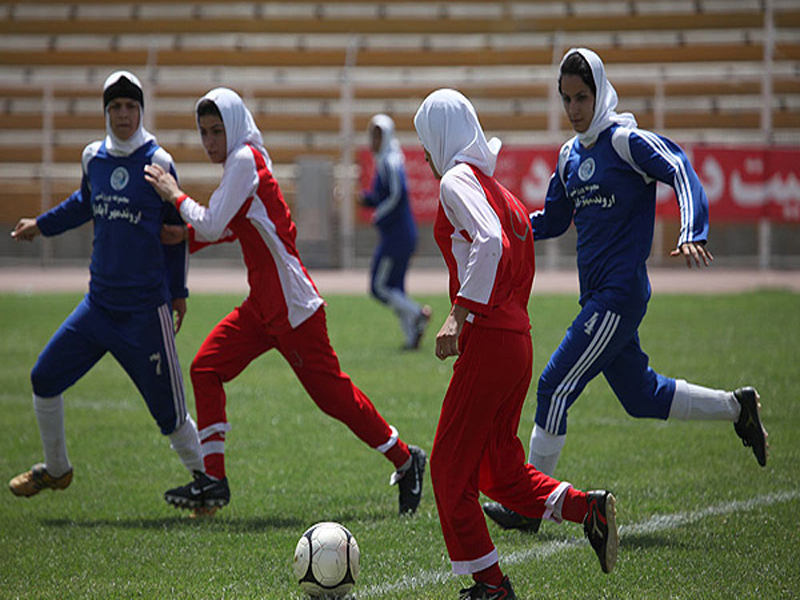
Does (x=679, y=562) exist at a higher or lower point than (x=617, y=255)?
lower

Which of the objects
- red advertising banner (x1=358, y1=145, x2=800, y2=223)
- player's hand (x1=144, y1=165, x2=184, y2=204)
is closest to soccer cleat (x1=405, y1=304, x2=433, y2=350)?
player's hand (x1=144, y1=165, x2=184, y2=204)

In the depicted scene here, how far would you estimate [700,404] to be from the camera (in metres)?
5.86

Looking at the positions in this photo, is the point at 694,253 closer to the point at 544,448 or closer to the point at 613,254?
the point at 613,254

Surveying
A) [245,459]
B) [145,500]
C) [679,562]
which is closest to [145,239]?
[145,500]

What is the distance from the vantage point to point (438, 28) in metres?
26.8

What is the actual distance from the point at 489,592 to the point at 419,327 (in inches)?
318

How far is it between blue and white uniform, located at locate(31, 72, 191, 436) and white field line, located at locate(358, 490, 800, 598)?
74.0 inches

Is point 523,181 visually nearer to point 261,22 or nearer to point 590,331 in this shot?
point 261,22

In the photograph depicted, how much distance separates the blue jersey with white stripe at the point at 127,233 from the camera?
586 cm

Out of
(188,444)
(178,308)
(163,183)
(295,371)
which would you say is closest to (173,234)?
(163,183)

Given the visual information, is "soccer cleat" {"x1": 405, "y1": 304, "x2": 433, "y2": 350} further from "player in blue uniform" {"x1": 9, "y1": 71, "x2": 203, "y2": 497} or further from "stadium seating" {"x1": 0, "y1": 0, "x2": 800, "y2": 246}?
"stadium seating" {"x1": 0, "y1": 0, "x2": 800, "y2": 246}

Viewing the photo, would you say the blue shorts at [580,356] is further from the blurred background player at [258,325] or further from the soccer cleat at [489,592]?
the soccer cleat at [489,592]

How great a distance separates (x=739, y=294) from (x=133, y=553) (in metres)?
13.7

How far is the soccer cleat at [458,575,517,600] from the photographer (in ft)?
13.9
